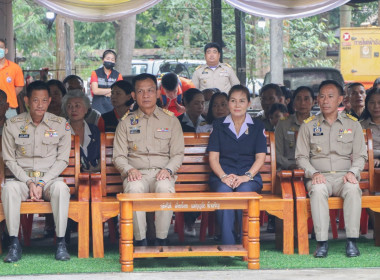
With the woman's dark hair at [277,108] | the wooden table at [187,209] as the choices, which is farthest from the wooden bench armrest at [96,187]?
the woman's dark hair at [277,108]

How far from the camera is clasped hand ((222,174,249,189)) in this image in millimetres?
7324

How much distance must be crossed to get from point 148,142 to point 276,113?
2251 millimetres

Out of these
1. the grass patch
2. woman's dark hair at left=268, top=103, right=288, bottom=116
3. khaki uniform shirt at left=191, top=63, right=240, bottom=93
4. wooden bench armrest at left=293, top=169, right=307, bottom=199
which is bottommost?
the grass patch

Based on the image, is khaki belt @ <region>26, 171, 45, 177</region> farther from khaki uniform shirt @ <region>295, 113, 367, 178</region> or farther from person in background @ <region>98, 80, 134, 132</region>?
khaki uniform shirt @ <region>295, 113, 367, 178</region>

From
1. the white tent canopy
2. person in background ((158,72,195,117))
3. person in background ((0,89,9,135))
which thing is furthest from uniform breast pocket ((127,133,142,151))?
the white tent canopy

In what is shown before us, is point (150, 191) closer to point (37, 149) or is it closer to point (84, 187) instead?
point (84, 187)

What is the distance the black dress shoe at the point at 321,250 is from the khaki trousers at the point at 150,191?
1.30 meters

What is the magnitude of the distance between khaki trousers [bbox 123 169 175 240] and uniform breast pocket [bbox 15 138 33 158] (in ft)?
3.01

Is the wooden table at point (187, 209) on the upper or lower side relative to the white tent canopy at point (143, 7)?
lower

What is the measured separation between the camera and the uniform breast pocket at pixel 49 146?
24.5 ft

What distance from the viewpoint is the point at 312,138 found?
7.63 metres

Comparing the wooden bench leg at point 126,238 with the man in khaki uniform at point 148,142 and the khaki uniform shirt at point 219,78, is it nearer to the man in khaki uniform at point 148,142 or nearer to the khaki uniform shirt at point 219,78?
the man in khaki uniform at point 148,142

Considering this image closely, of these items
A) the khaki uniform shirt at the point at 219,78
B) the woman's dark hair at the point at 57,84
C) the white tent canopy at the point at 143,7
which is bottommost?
the woman's dark hair at the point at 57,84

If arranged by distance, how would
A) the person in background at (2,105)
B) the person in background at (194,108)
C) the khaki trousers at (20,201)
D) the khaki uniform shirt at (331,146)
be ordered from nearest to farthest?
the khaki trousers at (20,201), the khaki uniform shirt at (331,146), the person in background at (2,105), the person in background at (194,108)
